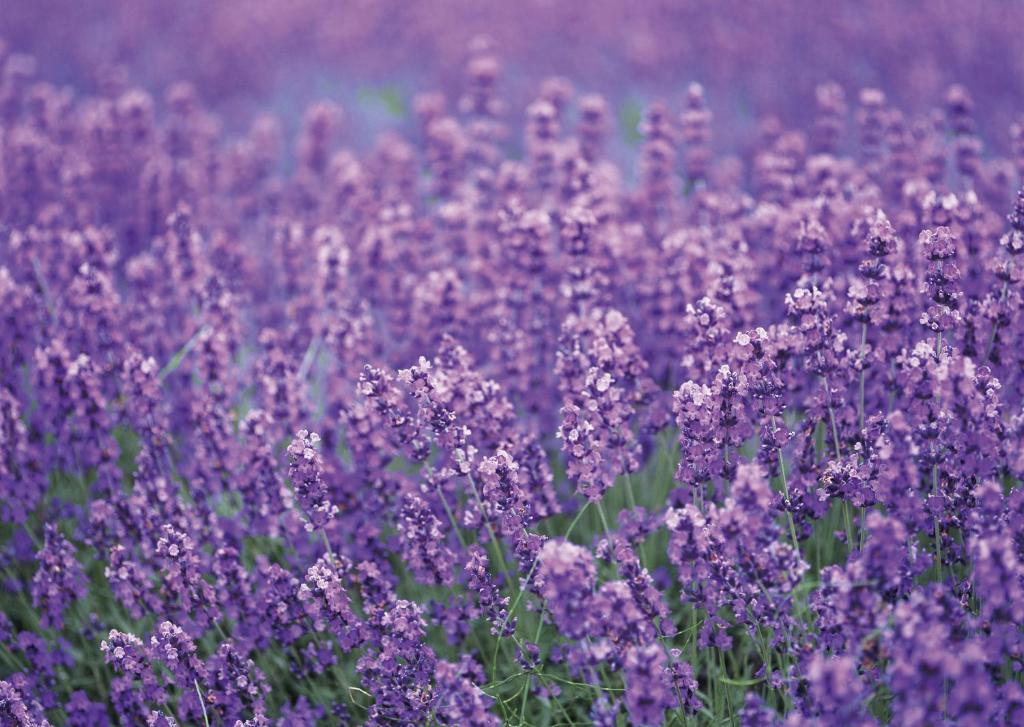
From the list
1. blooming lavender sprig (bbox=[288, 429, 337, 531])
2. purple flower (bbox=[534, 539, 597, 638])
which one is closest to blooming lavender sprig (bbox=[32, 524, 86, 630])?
blooming lavender sprig (bbox=[288, 429, 337, 531])

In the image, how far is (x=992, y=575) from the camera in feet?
6.52

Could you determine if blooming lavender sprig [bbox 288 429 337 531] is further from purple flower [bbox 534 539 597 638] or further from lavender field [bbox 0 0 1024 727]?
purple flower [bbox 534 539 597 638]

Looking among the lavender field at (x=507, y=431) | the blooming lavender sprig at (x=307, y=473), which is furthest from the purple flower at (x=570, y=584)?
the blooming lavender sprig at (x=307, y=473)

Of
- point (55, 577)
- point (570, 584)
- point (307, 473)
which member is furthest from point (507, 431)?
point (55, 577)

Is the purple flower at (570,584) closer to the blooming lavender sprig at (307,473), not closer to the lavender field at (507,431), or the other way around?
the lavender field at (507,431)

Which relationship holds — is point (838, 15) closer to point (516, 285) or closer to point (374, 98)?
point (374, 98)

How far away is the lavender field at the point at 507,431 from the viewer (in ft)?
8.05

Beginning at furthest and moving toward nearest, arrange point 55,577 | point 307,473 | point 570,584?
point 55,577, point 307,473, point 570,584

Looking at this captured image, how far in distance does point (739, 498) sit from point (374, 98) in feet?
29.1

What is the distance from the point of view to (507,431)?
322 centimetres

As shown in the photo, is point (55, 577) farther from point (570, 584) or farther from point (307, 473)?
point (570, 584)

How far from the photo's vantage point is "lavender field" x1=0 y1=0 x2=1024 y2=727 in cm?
245

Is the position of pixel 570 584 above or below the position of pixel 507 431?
below

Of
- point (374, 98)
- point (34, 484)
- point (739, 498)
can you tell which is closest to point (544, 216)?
point (739, 498)
